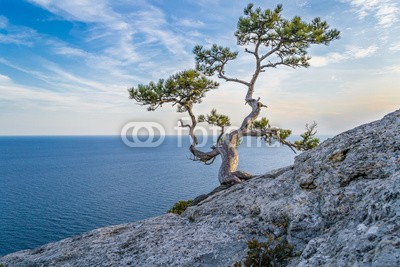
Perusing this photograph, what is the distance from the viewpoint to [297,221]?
6.33m

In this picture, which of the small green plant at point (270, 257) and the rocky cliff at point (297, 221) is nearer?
the rocky cliff at point (297, 221)

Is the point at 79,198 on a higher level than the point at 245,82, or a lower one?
lower

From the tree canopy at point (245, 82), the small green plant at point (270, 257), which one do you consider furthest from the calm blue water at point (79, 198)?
the small green plant at point (270, 257)

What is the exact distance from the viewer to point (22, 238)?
4894 centimetres

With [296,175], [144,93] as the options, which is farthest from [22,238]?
[296,175]

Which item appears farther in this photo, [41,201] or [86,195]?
[86,195]

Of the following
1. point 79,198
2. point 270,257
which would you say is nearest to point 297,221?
point 270,257

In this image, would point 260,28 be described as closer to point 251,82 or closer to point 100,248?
point 251,82

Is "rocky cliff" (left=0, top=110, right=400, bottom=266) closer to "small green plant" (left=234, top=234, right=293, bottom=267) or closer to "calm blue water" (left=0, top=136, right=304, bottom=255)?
"small green plant" (left=234, top=234, right=293, bottom=267)

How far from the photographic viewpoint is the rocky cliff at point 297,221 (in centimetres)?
405

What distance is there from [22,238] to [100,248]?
53.2 metres

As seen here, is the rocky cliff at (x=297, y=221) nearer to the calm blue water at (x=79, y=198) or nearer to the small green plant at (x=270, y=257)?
the small green plant at (x=270, y=257)

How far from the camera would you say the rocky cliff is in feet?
13.3

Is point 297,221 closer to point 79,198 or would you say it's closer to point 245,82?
point 245,82
